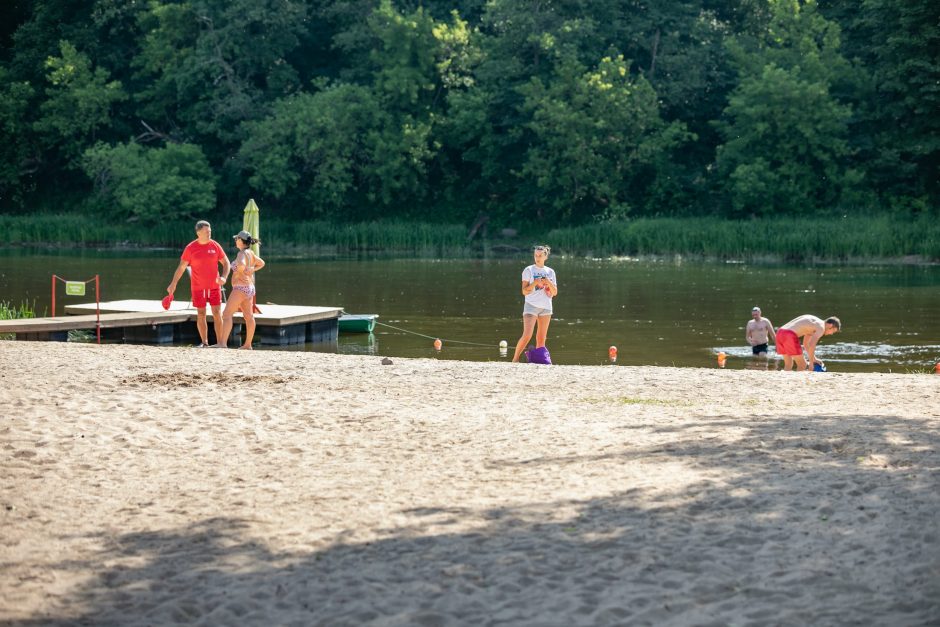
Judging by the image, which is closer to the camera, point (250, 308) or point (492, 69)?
point (250, 308)

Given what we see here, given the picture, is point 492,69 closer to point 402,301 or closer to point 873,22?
point 873,22

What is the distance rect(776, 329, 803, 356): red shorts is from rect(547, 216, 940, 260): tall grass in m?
26.5

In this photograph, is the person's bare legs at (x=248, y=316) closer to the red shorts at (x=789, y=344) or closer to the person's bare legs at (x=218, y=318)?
the person's bare legs at (x=218, y=318)

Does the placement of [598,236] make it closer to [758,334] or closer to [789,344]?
[758,334]

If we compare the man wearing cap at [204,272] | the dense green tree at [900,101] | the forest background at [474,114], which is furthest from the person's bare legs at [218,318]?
the dense green tree at [900,101]

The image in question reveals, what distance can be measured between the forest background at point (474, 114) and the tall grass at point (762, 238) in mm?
411

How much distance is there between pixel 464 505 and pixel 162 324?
14.2 m

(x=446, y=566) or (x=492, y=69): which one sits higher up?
(x=492, y=69)

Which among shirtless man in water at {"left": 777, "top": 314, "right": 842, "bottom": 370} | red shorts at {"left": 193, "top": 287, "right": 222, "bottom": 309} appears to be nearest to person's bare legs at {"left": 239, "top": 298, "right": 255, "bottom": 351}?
red shorts at {"left": 193, "top": 287, "right": 222, "bottom": 309}

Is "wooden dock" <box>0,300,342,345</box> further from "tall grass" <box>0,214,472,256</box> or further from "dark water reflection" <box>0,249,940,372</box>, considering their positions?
"tall grass" <box>0,214,472,256</box>

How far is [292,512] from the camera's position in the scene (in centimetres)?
769

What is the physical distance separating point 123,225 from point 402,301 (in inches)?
1194

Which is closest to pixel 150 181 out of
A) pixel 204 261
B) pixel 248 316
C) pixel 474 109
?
pixel 474 109

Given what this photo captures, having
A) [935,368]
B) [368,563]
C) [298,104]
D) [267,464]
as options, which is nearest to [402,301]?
[935,368]
